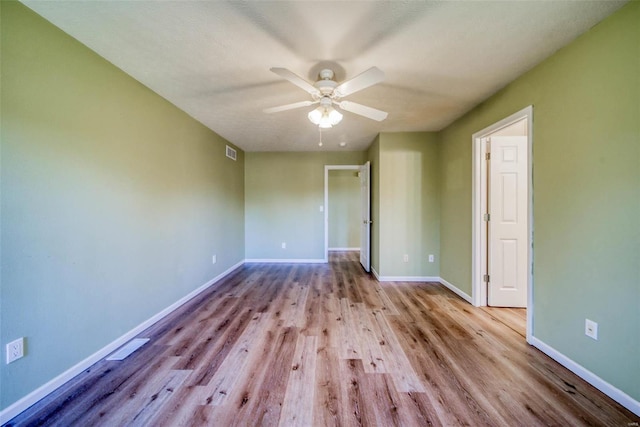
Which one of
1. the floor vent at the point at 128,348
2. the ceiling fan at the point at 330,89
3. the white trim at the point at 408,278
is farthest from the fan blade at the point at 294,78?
the white trim at the point at 408,278

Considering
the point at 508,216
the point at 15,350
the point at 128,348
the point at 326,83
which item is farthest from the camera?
the point at 508,216

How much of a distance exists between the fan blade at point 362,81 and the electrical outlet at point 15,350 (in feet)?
8.46

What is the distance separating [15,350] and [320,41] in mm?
2667

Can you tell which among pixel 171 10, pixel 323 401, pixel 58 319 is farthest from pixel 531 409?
pixel 171 10

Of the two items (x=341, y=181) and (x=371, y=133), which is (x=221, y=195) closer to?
(x=371, y=133)

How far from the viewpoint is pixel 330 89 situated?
1.83 meters

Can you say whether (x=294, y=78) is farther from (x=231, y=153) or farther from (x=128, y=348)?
(x=231, y=153)

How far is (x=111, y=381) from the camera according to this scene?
1542mm

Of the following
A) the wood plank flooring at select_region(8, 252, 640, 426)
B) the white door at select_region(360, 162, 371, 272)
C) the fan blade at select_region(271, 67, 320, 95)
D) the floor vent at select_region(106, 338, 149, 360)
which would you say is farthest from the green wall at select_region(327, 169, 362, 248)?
the floor vent at select_region(106, 338, 149, 360)

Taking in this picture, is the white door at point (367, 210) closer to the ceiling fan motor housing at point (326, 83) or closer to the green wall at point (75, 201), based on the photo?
the ceiling fan motor housing at point (326, 83)

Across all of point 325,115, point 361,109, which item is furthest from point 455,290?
point 325,115

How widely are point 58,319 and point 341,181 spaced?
5902mm

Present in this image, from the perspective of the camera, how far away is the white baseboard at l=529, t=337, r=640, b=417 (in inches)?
51.4

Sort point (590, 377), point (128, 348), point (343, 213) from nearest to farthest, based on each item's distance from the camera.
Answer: point (590, 377) < point (128, 348) < point (343, 213)
